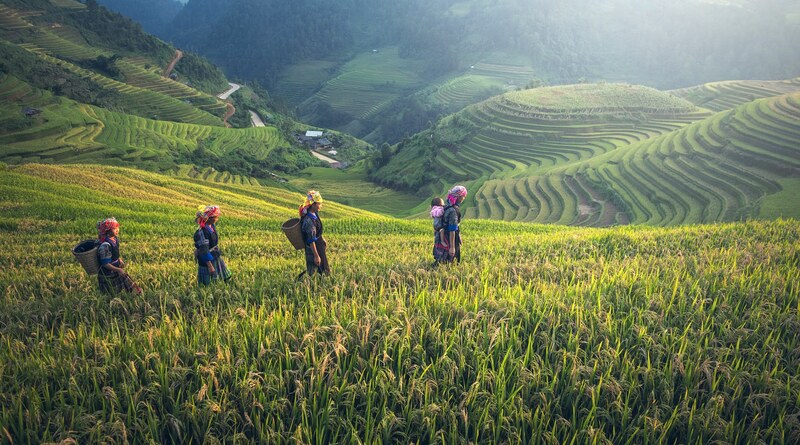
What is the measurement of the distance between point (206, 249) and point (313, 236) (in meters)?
1.81

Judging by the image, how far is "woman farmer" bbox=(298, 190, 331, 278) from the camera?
282 inches

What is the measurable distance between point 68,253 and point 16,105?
62.5 metres

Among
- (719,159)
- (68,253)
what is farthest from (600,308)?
(719,159)

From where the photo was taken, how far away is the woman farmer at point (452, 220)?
26.1 ft

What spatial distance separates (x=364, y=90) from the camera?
177 m

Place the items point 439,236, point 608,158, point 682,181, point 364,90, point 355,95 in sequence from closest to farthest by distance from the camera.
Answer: point 439,236 < point 682,181 < point 608,158 < point 355,95 < point 364,90

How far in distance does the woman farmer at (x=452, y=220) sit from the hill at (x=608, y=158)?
36.9 metres

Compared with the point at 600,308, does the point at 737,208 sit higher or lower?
higher

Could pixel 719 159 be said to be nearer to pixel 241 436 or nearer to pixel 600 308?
pixel 600 308

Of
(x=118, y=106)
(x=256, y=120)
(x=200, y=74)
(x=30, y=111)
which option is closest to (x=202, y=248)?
(x=30, y=111)

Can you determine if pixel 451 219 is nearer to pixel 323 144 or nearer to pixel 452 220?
pixel 452 220

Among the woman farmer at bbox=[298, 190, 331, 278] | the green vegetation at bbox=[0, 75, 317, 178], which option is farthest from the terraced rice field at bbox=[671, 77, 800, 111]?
the woman farmer at bbox=[298, 190, 331, 278]

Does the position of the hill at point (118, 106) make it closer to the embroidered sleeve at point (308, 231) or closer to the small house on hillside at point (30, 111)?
the small house on hillside at point (30, 111)

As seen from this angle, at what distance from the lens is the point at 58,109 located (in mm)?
62156
